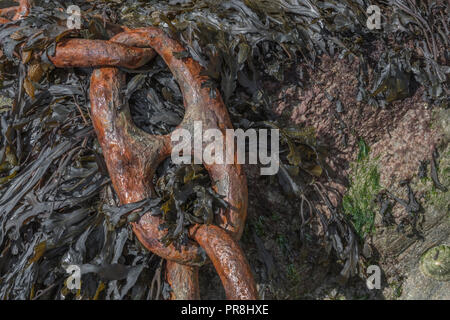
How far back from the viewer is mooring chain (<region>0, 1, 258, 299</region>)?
2057mm

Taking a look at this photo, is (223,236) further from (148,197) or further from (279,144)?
(279,144)

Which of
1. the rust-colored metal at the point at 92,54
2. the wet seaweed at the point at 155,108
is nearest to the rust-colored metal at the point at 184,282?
the wet seaweed at the point at 155,108

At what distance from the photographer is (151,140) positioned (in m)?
2.17

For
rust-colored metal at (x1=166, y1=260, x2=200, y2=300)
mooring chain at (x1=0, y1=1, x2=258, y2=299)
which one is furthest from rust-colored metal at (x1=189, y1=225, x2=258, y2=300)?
rust-colored metal at (x1=166, y1=260, x2=200, y2=300)

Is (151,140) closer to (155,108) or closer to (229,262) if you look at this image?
(155,108)

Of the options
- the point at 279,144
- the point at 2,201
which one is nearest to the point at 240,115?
the point at 279,144

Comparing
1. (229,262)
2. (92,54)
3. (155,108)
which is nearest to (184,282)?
(229,262)

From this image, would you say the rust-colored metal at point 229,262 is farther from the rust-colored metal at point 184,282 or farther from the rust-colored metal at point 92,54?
the rust-colored metal at point 92,54

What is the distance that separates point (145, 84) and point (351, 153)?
4.41 feet

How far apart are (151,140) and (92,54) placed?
518 mm

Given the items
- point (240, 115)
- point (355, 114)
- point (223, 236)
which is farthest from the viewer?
point (355, 114)

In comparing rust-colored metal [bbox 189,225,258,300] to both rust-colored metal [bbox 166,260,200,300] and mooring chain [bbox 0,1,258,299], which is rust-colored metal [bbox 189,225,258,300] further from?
rust-colored metal [bbox 166,260,200,300]

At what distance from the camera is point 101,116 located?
213 centimetres

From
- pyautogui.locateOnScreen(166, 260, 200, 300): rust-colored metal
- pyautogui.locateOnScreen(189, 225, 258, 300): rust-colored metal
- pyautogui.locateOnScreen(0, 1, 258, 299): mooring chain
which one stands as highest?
pyautogui.locateOnScreen(0, 1, 258, 299): mooring chain
